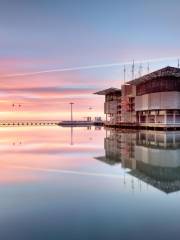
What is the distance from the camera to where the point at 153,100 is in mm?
54594

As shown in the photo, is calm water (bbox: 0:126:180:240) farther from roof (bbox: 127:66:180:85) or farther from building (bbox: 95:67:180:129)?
building (bbox: 95:67:180:129)

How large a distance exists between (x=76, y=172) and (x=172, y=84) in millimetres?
42279

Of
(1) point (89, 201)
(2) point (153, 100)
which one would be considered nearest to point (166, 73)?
(2) point (153, 100)

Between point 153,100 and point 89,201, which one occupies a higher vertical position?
point 153,100

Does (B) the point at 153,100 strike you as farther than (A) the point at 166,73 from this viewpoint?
Yes

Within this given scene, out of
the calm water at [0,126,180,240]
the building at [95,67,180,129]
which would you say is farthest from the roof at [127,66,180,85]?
the calm water at [0,126,180,240]

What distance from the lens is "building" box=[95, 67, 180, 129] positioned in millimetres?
52031

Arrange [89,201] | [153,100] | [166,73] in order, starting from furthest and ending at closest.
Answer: [153,100] < [166,73] < [89,201]

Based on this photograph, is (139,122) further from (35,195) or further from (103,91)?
(35,195)

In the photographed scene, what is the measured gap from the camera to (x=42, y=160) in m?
16.0

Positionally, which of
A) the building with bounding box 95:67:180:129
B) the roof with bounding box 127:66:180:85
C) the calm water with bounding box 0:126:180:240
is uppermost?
the roof with bounding box 127:66:180:85

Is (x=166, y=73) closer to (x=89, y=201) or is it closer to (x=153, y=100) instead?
(x=153, y=100)

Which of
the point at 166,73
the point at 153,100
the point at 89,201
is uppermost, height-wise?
the point at 166,73

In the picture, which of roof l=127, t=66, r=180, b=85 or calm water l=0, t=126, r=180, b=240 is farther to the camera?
roof l=127, t=66, r=180, b=85
